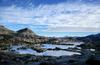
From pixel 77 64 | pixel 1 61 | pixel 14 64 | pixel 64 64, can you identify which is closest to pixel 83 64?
pixel 77 64

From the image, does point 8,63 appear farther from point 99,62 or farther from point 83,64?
point 99,62

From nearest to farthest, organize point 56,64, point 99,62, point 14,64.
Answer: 1. point 99,62
2. point 56,64
3. point 14,64

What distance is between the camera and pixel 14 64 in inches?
1789

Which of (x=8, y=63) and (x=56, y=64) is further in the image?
(x=8, y=63)

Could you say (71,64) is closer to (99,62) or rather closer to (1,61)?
(99,62)

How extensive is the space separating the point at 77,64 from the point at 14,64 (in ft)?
40.7

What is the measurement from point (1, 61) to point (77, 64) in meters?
15.5

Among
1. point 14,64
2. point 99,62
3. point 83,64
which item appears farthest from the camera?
point 14,64

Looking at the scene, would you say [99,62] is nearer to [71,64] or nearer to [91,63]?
[91,63]

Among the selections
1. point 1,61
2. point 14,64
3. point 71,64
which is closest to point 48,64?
point 71,64

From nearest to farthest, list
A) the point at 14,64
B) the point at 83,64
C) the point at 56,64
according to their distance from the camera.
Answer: the point at 83,64 → the point at 56,64 → the point at 14,64

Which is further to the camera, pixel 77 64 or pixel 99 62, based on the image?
pixel 77 64

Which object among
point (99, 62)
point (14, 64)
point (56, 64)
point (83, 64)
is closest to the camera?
point (99, 62)

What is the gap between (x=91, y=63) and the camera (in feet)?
123
